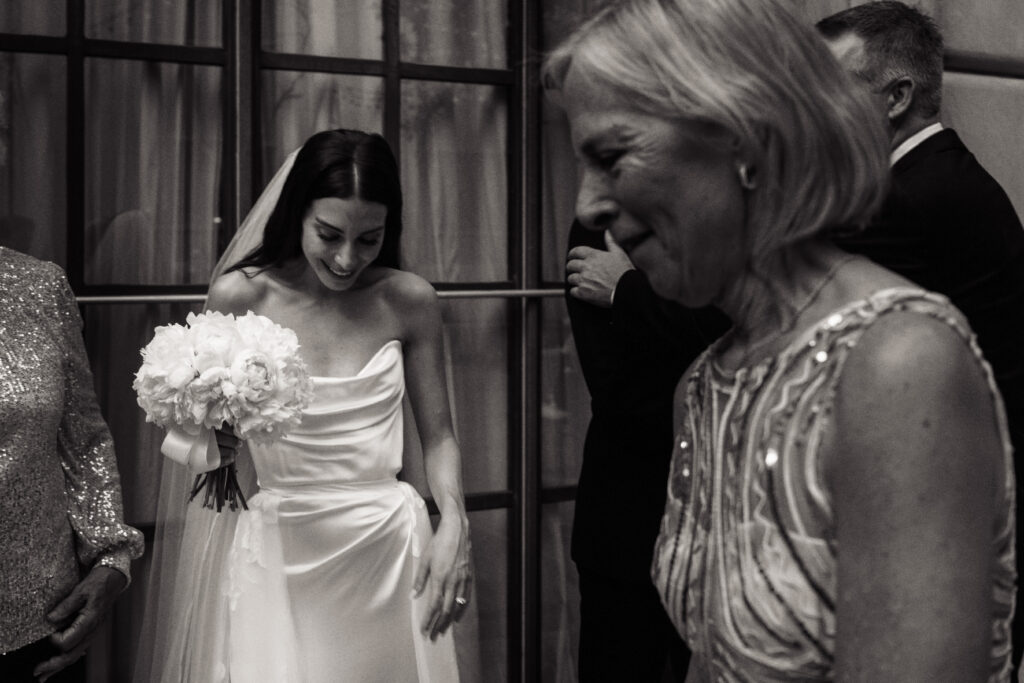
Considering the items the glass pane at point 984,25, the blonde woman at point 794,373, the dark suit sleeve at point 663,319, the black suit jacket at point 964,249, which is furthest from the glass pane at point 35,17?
the blonde woman at point 794,373

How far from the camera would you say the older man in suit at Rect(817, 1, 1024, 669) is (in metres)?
2.30

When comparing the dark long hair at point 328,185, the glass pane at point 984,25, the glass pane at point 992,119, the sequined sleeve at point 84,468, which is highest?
the glass pane at point 984,25

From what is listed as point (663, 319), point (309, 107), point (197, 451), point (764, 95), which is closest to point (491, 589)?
point (309, 107)

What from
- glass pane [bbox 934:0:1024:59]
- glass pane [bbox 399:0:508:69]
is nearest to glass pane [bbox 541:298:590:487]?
glass pane [bbox 399:0:508:69]

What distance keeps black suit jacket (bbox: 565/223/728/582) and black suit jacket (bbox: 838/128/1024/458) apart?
44 centimetres

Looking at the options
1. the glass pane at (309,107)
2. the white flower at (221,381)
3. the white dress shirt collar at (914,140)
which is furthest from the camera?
the glass pane at (309,107)

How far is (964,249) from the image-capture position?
2.31 meters

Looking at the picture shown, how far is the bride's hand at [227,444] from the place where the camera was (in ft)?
8.70

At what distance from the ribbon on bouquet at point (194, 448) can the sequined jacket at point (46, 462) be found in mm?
Answer: 137

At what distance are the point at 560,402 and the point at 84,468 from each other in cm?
218

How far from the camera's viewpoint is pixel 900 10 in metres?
2.47

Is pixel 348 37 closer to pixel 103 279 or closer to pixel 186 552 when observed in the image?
pixel 103 279

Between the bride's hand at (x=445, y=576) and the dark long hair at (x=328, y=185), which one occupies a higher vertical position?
the dark long hair at (x=328, y=185)

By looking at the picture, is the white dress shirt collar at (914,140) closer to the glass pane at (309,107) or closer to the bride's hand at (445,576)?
the bride's hand at (445,576)
